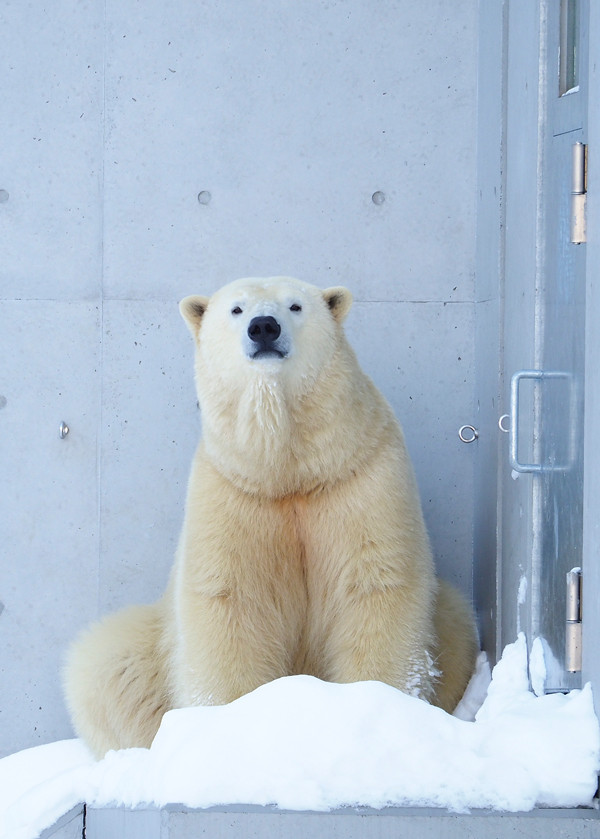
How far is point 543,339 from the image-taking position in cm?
284

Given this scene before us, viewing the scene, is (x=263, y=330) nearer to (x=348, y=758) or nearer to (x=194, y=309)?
(x=194, y=309)

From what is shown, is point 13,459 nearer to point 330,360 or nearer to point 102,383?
point 102,383

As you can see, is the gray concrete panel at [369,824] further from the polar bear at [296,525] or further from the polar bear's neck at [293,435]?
the polar bear's neck at [293,435]

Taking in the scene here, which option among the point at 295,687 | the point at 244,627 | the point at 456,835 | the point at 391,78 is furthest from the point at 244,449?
the point at 391,78

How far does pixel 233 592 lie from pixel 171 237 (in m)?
1.63

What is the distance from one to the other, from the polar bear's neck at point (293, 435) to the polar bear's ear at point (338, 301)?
7.0 inches

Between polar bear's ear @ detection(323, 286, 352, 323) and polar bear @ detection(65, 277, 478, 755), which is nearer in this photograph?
polar bear @ detection(65, 277, 478, 755)

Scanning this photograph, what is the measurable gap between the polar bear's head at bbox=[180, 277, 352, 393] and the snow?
88 cm

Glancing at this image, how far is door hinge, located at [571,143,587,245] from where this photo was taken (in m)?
2.37

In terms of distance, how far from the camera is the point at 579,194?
2.38m

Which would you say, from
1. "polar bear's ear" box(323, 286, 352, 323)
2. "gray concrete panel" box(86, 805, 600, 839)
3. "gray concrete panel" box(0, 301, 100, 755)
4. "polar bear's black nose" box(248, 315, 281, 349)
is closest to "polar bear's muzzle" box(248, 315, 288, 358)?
"polar bear's black nose" box(248, 315, 281, 349)

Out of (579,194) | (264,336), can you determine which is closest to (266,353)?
(264,336)

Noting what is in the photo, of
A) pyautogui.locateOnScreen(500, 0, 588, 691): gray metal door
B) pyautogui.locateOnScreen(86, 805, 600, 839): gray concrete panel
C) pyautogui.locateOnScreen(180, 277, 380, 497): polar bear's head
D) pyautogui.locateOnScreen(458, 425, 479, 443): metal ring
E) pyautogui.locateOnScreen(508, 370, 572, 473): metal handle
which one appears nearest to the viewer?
pyautogui.locateOnScreen(86, 805, 600, 839): gray concrete panel

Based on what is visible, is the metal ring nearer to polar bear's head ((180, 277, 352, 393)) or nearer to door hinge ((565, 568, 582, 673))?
polar bear's head ((180, 277, 352, 393))
